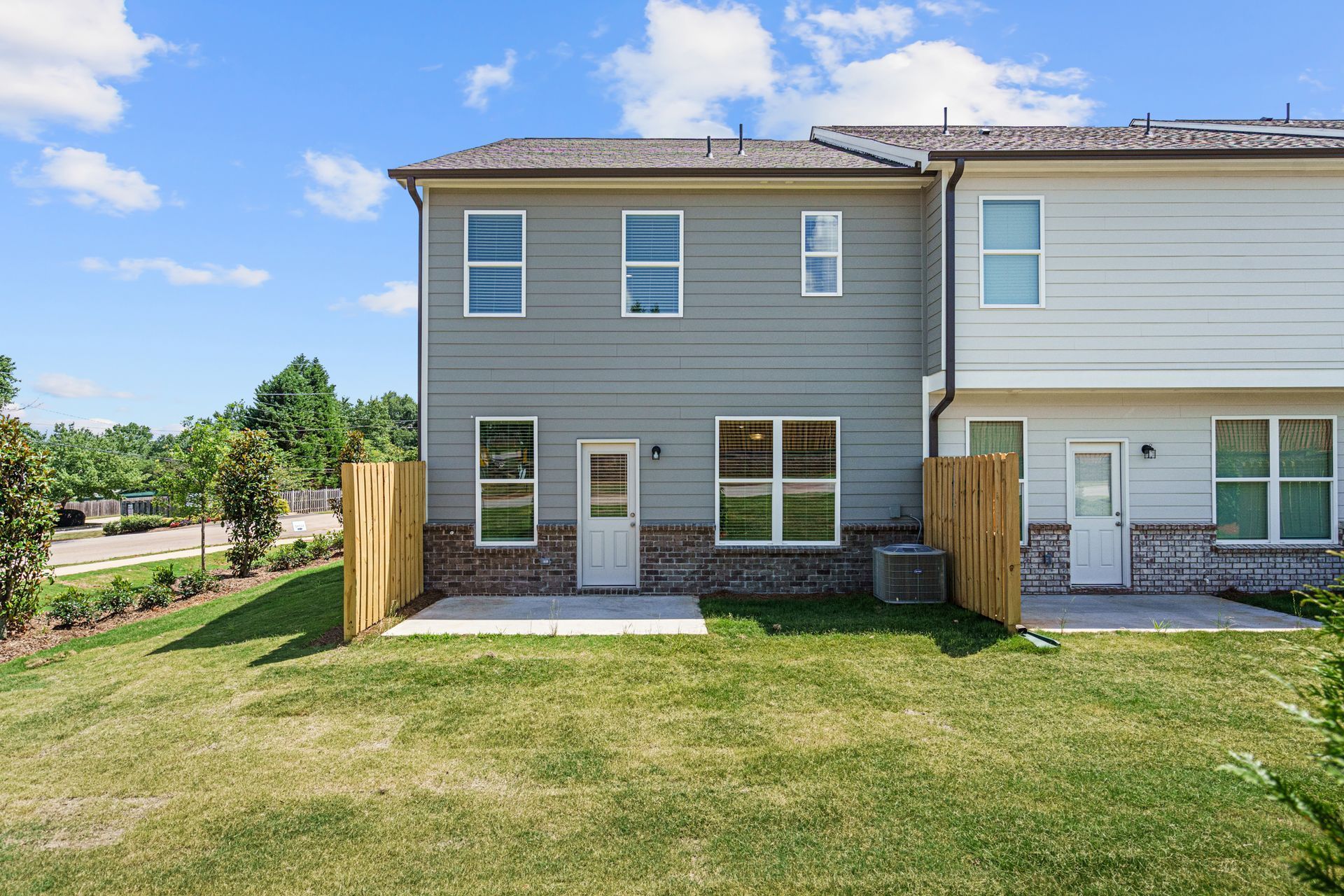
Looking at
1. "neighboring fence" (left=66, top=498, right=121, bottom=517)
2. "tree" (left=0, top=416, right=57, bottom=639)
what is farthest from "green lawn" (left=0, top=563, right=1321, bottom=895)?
"neighboring fence" (left=66, top=498, right=121, bottom=517)

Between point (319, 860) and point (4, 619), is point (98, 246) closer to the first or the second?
point (4, 619)

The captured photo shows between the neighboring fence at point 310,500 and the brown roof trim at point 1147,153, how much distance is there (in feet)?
107

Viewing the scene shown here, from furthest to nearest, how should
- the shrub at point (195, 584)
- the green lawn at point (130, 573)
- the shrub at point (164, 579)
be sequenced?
the green lawn at point (130, 573), the shrub at point (195, 584), the shrub at point (164, 579)

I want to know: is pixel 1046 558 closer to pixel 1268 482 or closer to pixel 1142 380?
pixel 1142 380

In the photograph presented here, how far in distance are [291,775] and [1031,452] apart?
8858 mm

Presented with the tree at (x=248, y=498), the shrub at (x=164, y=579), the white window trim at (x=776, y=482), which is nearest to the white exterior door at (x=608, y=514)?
the white window trim at (x=776, y=482)

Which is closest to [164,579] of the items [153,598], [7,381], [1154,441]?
[153,598]

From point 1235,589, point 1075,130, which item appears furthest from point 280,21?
point 1235,589

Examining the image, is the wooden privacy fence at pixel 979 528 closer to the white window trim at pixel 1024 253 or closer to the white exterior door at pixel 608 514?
the white window trim at pixel 1024 253

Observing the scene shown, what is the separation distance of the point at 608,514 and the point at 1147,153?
828cm

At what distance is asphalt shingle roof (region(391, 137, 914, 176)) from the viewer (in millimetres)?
8609

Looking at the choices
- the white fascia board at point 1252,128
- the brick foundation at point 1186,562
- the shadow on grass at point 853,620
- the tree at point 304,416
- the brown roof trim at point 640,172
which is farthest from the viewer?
the tree at point 304,416

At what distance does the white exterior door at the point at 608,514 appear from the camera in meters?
9.03

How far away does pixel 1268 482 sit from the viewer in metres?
8.77
